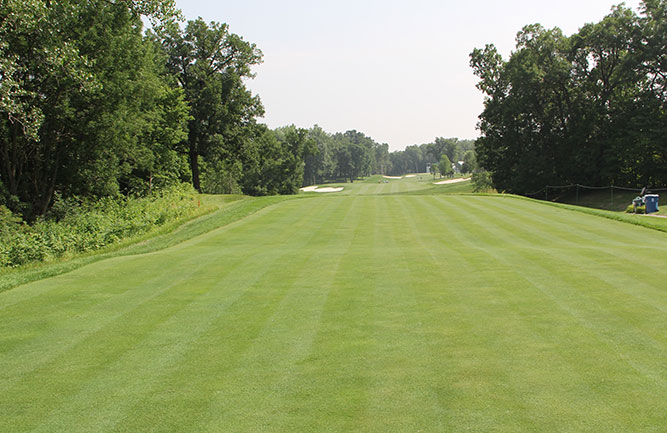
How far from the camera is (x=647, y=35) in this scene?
3697 centimetres

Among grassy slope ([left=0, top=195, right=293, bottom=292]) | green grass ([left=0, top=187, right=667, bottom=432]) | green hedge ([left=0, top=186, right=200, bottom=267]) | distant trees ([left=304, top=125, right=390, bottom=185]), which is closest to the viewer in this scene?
green grass ([left=0, top=187, right=667, bottom=432])

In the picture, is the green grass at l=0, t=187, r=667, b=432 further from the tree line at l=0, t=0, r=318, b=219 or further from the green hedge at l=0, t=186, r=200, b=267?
the tree line at l=0, t=0, r=318, b=219

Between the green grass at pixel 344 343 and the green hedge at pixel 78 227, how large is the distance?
5531mm

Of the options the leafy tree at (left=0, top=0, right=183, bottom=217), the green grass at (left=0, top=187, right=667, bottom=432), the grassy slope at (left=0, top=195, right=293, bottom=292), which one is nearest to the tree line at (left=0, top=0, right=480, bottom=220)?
the leafy tree at (left=0, top=0, right=183, bottom=217)

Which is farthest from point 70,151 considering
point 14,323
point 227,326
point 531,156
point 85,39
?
point 531,156

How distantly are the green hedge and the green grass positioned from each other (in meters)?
5.53

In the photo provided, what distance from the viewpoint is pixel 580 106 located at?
42.1 meters

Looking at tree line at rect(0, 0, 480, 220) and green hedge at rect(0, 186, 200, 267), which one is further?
tree line at rect(0, 0, 480, 220)

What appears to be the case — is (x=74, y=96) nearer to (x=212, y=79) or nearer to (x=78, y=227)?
(x=78, y=227)

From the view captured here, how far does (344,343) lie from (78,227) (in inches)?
671

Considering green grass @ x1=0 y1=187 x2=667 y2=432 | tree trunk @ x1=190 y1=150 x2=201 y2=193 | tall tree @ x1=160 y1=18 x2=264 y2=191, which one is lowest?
green grass @ x1=0 y1=187 x2=667 y2=432

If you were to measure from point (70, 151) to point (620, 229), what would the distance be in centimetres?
2711

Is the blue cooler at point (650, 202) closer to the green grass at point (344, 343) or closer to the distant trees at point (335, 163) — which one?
the green grass at point (344, 343)

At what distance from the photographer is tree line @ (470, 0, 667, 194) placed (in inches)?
1441
